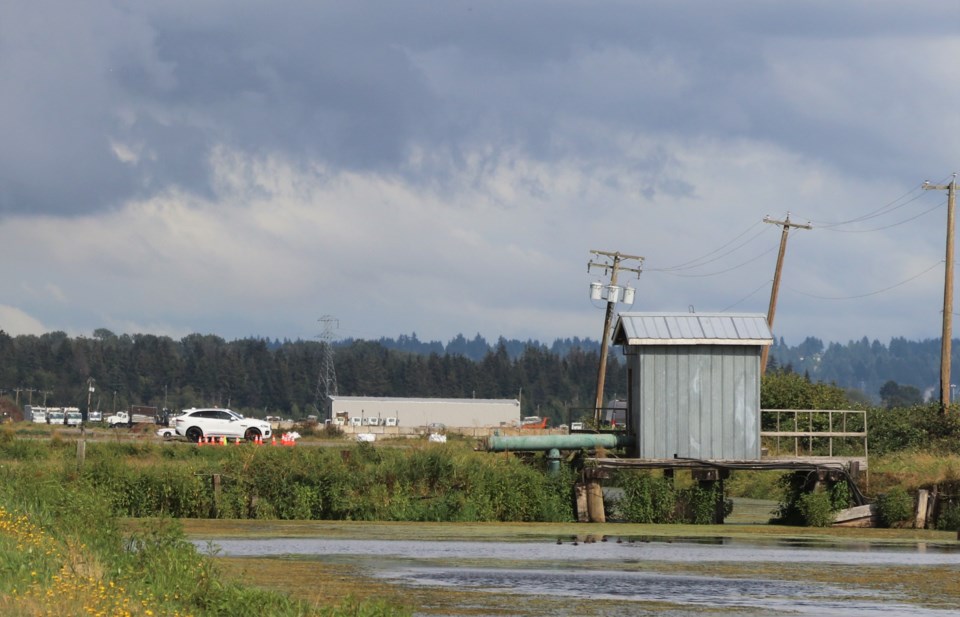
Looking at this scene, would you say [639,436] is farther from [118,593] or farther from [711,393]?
[118,593]

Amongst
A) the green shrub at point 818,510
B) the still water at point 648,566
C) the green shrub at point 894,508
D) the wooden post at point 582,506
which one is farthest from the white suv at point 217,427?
the still water at point 648,566

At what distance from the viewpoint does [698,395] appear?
4250cm

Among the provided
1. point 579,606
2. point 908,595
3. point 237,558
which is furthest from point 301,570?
point 908,595

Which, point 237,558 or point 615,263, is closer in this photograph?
point 237,558

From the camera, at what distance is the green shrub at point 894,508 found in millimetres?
41250

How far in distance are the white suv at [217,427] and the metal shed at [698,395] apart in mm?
35225

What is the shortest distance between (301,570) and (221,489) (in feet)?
50.0

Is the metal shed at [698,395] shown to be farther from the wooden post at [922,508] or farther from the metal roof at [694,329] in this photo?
the wooden post at [922,508]

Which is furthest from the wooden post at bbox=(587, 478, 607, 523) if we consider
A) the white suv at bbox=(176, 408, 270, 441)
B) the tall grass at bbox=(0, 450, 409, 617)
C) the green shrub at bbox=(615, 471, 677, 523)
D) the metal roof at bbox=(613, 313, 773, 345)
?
the white suv at bbox=(176, 408, 270, 441)

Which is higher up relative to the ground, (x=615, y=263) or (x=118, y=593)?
(x=615, y=263)

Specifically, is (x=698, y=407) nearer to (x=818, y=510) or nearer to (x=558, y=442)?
(x=558, y=442)

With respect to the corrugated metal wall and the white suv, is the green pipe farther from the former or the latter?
the white suv

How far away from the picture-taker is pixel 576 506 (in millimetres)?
42375

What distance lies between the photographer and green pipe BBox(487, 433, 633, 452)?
4362 centimetres
